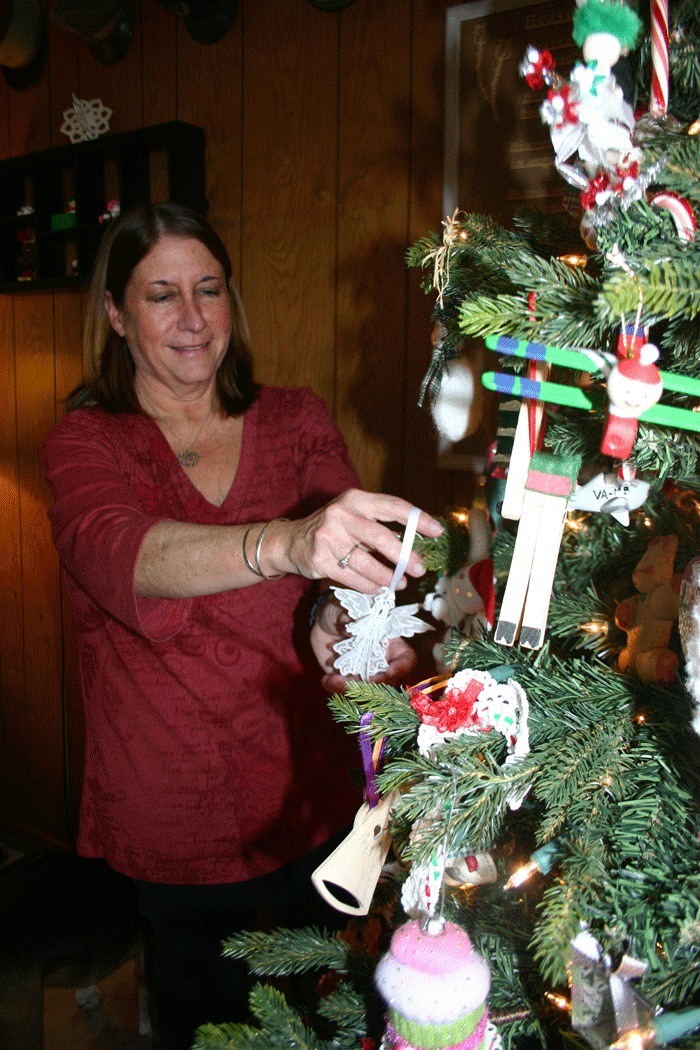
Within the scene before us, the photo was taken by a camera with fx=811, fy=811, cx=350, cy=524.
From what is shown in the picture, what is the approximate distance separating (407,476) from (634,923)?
3.97 ft

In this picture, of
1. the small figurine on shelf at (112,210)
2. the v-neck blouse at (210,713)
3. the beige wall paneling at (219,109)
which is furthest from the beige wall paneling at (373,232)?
the small figurine on shelf at (112,210)

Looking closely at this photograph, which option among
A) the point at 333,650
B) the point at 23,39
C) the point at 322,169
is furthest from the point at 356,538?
the point at 23,39

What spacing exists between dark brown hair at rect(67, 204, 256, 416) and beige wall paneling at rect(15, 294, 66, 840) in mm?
1066

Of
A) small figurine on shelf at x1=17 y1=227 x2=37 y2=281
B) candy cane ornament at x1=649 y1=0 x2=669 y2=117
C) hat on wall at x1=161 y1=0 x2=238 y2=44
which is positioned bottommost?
candy cane ornament at x1=649 y1=0 x2=669 y2=117

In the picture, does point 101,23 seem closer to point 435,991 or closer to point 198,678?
point 198,678

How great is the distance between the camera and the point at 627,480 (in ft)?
2.06

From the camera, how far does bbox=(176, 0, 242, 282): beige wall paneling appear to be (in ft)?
6.05

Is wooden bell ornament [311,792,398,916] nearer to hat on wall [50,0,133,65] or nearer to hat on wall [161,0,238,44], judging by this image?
hat on wall [161,0,238,44]

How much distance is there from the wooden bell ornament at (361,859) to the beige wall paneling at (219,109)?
1.49 metres

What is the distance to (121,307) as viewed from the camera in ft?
4.40

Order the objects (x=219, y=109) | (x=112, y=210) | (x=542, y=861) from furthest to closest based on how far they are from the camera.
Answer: (x=112, y=210) < (x=219, y=109) < (x=542, y=861)

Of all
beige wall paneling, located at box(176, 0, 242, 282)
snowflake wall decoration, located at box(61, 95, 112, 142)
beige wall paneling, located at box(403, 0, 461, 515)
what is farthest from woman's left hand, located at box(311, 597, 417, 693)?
snowflake wall decoration, located at box(61, 95, 112, 142)

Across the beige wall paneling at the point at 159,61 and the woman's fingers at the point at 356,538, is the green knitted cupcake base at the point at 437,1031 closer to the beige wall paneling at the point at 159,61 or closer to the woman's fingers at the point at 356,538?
the woman's fingers at the point at 356,538

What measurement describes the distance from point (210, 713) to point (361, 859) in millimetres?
613
